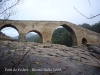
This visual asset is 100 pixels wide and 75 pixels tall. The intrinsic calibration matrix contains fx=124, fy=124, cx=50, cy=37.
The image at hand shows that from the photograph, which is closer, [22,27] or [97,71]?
[97,71]

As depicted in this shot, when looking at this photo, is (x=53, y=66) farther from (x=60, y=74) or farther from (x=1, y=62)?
(x=1, y=62)

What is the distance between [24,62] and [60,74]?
39.1 inches

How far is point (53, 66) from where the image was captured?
332 centimetres

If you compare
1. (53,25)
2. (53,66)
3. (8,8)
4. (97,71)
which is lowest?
(97,71)

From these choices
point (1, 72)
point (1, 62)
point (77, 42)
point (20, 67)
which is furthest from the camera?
point (77, 42)

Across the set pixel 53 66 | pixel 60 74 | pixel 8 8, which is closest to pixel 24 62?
pixel 53 66

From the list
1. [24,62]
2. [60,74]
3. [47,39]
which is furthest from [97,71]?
[47,39]

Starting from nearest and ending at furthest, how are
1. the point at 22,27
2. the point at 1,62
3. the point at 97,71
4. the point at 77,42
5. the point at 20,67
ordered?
the point at 20,67
the point at 1,62
the point at 97,71
the point at 22,27
the point at 77,42

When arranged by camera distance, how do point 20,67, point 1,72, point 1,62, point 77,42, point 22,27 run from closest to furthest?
1. point 1,72
2. point 20,67
3. point 1,62
4. point 22,27
5. point 77,42

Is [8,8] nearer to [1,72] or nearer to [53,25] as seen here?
[1,72]

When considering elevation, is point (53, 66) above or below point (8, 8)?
below

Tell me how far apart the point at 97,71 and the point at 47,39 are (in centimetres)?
1312

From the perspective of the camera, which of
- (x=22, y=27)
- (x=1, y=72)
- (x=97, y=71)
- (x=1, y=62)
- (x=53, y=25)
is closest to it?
(x=1, y=72)

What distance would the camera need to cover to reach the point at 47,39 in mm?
16609
